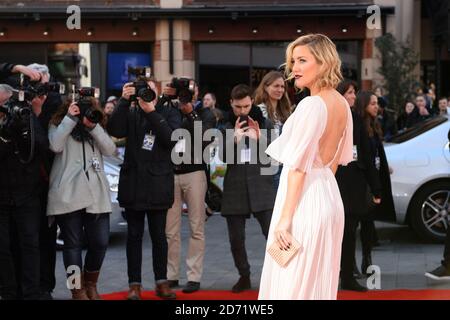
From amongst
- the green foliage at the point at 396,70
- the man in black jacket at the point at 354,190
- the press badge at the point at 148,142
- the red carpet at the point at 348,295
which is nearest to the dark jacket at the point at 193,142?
the press badge at the point at 148,142

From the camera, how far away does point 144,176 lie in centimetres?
771

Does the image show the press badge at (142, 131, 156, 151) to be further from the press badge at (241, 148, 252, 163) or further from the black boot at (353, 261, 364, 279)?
the black boot at (353, 261, 364, 279)

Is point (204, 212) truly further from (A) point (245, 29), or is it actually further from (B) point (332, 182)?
(A) point (245, 29)

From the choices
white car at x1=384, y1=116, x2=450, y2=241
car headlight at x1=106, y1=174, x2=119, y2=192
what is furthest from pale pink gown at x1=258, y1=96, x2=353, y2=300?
car headlight at x1=106, y1=174, x2=119, y2=192

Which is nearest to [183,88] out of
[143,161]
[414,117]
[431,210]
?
[143,161]

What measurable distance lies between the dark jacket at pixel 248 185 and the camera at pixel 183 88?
466 mm

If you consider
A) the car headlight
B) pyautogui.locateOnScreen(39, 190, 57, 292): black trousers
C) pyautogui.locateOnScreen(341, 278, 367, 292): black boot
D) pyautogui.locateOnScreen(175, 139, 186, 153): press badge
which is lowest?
pyautogui.locateOnScreen(341, 278, 367, 292): black boot

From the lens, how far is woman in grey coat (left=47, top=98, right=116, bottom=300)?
7.33 meters

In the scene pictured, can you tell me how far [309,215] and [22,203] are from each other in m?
3.28

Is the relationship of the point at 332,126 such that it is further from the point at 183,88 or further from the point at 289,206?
the point at 183,88

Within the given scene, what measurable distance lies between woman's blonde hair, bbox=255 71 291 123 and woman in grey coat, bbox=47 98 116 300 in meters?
1.66

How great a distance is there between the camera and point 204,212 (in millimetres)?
8430
